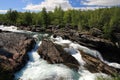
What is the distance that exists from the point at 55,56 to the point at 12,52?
8.90 m

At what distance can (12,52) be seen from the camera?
41.7 meters

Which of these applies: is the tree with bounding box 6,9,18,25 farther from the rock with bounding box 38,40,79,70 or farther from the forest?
the rock with bounding box 38,40,79,70

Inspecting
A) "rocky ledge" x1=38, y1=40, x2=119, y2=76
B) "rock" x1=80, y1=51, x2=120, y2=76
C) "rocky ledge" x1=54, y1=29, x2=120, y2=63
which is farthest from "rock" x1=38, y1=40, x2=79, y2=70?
"rocky ledge" x1=54, y1=29, x2=120, y2=63

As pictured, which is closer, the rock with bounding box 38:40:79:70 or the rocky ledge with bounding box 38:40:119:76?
the rocky ledge with bounding box 38:40:119:76

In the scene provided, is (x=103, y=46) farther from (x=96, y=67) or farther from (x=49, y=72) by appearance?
(x=49, y=72)

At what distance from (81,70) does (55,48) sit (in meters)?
8.17

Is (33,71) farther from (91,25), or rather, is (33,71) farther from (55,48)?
(91,25)

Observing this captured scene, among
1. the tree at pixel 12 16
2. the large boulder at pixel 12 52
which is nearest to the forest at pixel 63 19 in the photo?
A: the tree at pixel 12 16

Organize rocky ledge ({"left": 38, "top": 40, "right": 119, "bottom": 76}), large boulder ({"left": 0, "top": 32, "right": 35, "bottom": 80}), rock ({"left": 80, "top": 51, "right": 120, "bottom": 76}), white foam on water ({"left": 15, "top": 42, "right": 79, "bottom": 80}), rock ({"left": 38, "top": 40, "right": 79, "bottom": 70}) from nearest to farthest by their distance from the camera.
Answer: white foam on water ({"left": 15, "top": 42, "right": 79, "bottom": 80})
large boulder ({"left": 0, "top": 32, "right": 35, "bottom": 80})
rock ({"left": 80, "top": 51, "right": 120, "bottom": 76})
rocky ledge ({"left": 38, "top": 40, "right": 119, "bottom": 76})
rock ({"left": 38, "top": 40, "right": 79, "bottom": 70})

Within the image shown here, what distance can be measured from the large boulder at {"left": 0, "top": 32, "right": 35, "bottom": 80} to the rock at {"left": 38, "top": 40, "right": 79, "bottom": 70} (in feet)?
12.2

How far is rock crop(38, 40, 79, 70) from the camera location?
40053 mm

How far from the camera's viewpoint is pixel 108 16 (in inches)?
3996

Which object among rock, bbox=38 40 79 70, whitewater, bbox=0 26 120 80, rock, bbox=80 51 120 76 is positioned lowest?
rock, bbox=80 51 120 76

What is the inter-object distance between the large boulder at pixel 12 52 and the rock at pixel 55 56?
3.72 m
